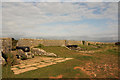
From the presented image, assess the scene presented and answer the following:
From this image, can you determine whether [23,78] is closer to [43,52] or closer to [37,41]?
[43,52]

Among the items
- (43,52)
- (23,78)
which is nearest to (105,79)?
(23,78)

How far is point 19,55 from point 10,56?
201 centimetres

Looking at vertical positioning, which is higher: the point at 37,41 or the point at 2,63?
the point at 37,41

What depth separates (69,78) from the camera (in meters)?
3.38

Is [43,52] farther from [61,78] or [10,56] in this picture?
[61,78]

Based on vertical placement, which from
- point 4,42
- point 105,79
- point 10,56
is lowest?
point 105,79

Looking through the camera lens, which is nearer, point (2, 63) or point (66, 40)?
point (2, 63)

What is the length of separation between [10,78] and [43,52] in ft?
23.6

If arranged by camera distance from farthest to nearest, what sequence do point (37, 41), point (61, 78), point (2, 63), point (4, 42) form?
point (37, 41)
point (4, 42)
point (2, 63)
point (61, 78)

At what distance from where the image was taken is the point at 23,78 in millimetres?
3439

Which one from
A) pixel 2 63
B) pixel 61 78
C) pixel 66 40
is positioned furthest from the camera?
pixel 66 40

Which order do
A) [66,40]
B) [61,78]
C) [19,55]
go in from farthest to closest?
1. [66,40]
2. [19,55]
3. [61,78]

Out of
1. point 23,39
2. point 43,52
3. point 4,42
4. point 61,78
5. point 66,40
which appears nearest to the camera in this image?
point 61,78

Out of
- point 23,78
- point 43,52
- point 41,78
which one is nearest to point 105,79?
point 41,78
